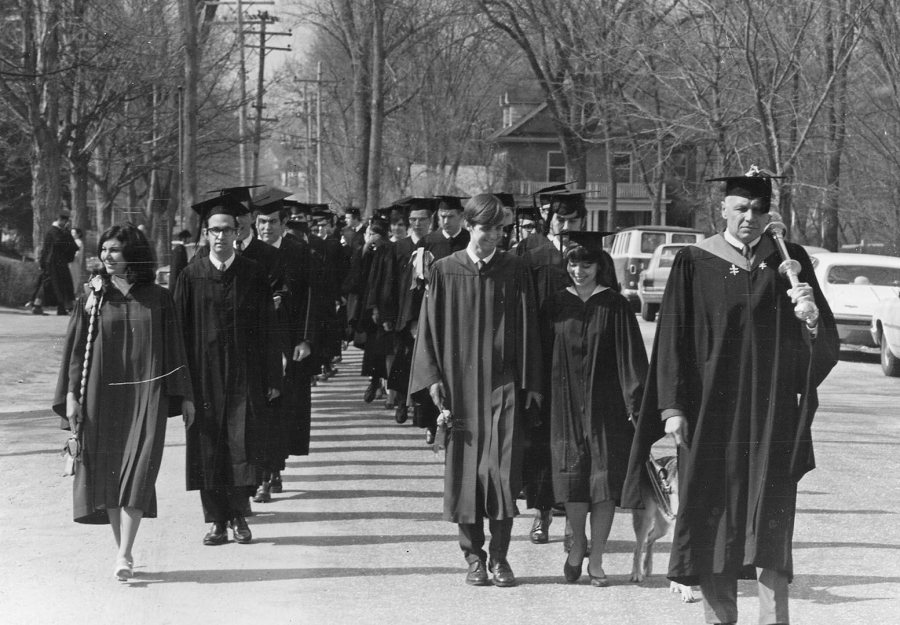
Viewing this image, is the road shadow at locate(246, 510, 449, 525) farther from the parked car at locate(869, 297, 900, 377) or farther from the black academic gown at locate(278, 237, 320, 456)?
the parked car at locate(869, 297, 900, 377)

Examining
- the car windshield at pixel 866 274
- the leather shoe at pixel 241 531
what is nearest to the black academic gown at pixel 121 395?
the leather shoe at pixel 241 531

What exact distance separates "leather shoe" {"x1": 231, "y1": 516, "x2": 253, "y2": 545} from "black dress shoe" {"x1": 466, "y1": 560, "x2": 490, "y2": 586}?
5.11ft

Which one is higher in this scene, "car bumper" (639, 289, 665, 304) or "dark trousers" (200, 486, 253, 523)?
"car bumper" (639, 289, 665, 304)

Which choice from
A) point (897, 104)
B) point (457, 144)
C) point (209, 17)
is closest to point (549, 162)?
point (457, 144)

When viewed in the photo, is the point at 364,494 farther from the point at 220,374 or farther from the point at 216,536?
the point at 220,374

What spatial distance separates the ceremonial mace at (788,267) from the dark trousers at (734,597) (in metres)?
1.06

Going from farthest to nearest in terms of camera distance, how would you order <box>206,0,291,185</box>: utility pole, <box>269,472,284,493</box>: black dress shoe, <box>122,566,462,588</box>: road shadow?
<box>206,0,291,185</box>: utility pole
<box>269,472,284,493</box>: black dress shoe
<box>122,566,462,588</box>: road shadow

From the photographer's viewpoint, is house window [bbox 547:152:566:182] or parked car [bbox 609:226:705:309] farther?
house window [bbox 547:152:566:182]

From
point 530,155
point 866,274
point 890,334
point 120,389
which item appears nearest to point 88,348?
point 120,389

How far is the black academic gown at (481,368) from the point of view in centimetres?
693

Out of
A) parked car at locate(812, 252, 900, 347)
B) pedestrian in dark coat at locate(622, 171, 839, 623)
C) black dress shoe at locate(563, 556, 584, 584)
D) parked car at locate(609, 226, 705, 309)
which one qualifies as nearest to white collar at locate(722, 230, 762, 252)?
pedestrian in dark coat at locate(622, 171, 839, 623)

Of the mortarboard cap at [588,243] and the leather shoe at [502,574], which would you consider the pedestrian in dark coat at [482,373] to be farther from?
the mortarboard cap at [588,243]

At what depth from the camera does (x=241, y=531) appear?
794 cm

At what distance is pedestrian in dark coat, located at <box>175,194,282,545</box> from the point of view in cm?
788
